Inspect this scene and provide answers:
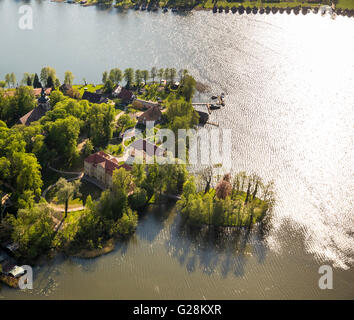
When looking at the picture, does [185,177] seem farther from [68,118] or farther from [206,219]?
[68,118]

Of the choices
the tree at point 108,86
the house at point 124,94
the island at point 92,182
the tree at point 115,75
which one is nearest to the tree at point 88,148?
the island at point 92,182

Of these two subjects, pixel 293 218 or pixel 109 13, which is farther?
pixel 109 13

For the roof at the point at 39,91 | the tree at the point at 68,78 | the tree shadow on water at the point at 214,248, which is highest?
the tree at the point at 68,78

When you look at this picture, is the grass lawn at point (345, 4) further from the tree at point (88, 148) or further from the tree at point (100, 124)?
the tree at point (88, 148)

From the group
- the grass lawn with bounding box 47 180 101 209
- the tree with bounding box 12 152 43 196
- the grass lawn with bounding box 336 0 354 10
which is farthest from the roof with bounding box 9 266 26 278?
the grass lawn with bounding box 336 0 354 10

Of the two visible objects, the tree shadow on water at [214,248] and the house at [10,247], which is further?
the tree shadow on water at [214,248]
